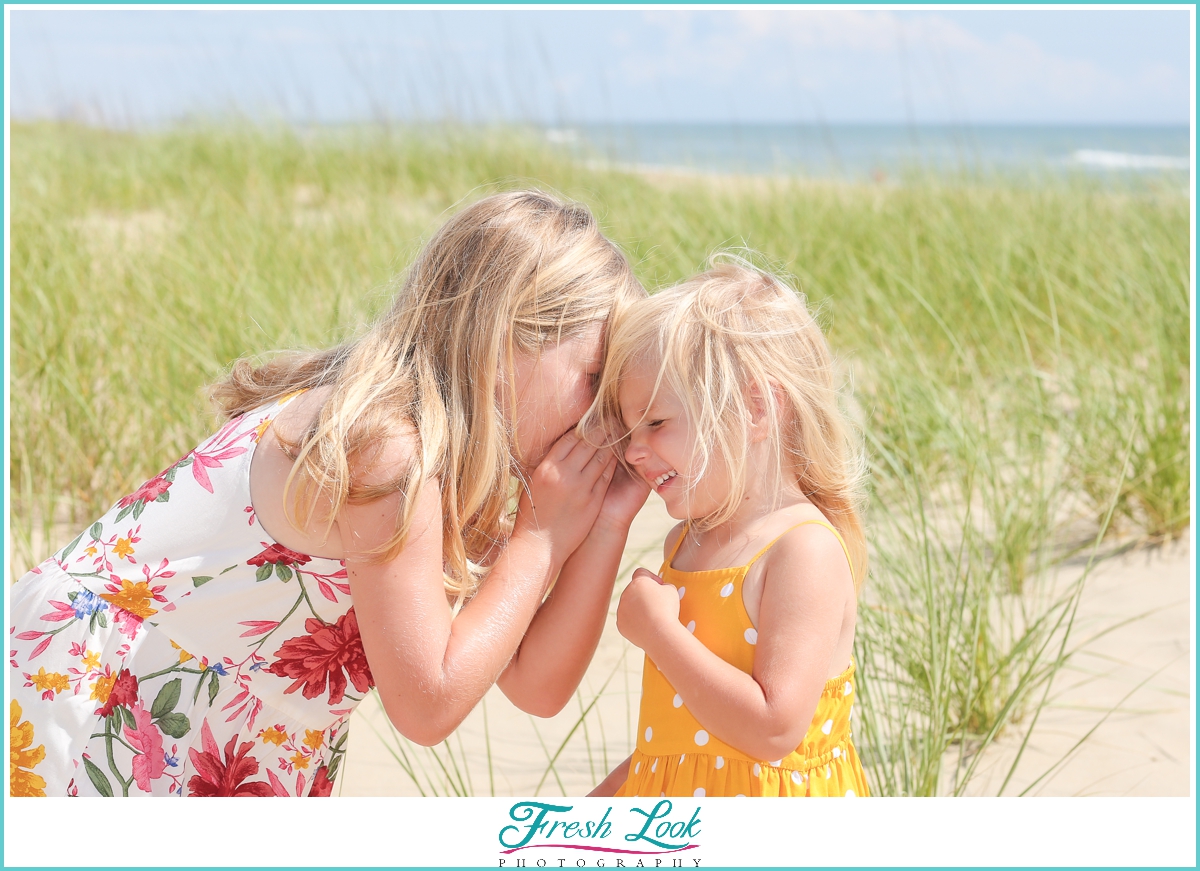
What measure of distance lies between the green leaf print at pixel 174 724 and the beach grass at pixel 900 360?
42 cm

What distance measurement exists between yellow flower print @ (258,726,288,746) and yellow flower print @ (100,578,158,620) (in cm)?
27

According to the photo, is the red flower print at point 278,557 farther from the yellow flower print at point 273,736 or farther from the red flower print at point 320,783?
the red flower print at point 320,783

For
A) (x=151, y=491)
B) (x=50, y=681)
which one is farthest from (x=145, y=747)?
(x=151, y=491)

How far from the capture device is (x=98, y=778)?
1506 millimetres

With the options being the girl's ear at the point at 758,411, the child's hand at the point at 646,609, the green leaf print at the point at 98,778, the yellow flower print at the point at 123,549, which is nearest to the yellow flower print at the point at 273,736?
the green leaf print at the point at 98,778

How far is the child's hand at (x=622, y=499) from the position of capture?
1.50m

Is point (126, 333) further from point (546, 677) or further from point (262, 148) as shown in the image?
point (262, 148)

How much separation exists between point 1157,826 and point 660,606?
84 centimetres

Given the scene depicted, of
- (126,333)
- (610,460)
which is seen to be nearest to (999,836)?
(610,460)

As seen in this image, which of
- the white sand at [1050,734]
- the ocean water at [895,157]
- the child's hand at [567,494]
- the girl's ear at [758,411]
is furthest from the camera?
the ocean water at [895,157]

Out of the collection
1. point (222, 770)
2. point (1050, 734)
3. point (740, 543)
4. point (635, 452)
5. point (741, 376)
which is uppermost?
point (741, 376)

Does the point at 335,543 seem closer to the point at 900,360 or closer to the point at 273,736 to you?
the point at 273,736

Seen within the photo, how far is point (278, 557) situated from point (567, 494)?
459 millimetres

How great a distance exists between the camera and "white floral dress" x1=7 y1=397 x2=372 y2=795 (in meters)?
1.49
